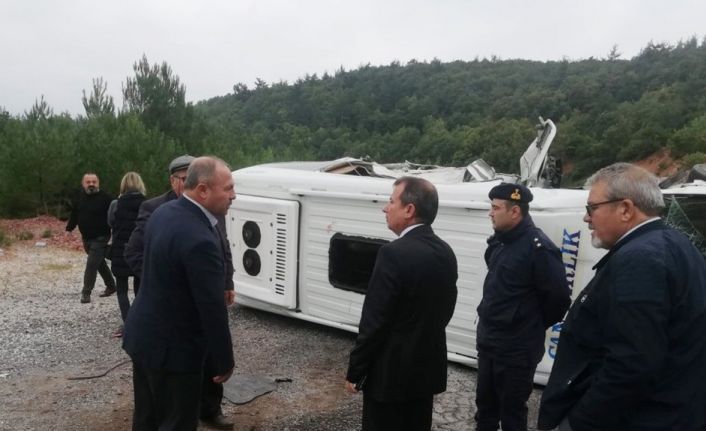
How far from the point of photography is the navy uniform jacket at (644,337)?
1.76 metres

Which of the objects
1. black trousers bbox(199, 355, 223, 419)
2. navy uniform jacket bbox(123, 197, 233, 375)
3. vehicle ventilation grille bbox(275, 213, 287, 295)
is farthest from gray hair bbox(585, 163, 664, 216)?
vehicle ventilation grille bbox(275, 213, 287, 295)

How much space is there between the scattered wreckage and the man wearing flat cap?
45.4 inches

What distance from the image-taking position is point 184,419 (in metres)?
2.66

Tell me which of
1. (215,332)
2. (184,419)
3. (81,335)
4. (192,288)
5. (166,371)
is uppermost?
(192,288)

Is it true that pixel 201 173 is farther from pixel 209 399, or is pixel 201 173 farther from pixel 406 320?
pixel 209 399

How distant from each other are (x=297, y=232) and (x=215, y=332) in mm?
3363

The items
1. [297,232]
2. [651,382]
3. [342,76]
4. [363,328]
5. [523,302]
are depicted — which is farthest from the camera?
[342,76]

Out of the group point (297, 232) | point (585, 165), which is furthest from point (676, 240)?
point (585, 165)

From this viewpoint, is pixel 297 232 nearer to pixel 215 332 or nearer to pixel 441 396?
pixel 441 396

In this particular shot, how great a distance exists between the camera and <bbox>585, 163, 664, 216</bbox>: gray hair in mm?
1932

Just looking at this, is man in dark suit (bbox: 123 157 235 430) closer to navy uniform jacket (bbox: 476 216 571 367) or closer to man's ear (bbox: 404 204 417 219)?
man's ear (bbox: 404 204 417 219)

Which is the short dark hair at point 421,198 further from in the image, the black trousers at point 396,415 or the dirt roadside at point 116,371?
the dirt roadside at point 116,371

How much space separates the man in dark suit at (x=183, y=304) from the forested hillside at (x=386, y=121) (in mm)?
13369

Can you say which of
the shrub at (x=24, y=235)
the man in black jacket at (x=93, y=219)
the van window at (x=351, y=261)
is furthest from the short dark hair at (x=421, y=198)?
the shrub at (x=24, y=235)
